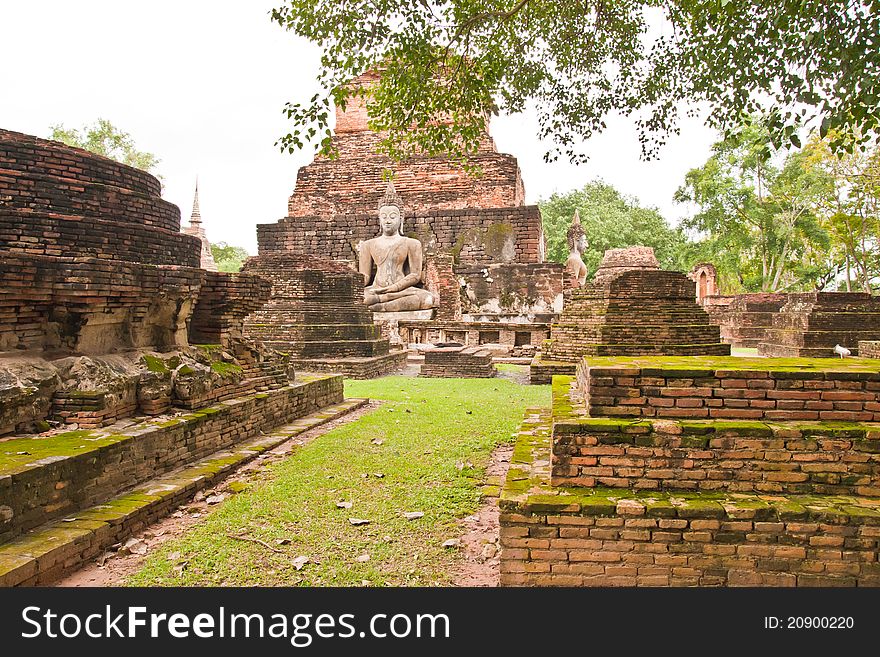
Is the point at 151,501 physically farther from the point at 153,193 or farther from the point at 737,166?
the point at 737,166

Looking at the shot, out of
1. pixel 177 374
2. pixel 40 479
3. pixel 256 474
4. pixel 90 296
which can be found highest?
pixel 90 296

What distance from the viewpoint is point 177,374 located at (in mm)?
4949

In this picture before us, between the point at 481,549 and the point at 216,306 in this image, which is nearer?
the point at 481,549

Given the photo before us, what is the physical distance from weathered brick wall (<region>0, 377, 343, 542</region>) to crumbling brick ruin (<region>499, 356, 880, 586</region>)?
A: 243cm

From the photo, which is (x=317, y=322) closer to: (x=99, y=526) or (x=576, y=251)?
(x=99, y=526)

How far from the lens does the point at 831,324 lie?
47.5ft

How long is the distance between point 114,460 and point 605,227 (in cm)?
3342

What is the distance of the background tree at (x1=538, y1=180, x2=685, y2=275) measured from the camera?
3431cm

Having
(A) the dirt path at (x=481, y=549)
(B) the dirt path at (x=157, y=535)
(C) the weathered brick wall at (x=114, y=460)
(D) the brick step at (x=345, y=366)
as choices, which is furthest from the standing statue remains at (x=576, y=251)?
(A) the dirt path at (x=481, y=549)

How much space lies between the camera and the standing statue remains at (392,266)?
15.6 metres

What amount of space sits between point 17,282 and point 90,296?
1.49 ft

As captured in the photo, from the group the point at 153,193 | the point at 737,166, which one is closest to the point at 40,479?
the point at 153,193

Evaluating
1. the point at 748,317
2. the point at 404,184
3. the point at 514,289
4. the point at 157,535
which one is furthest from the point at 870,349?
the point at 404,184

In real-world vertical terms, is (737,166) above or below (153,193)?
above
